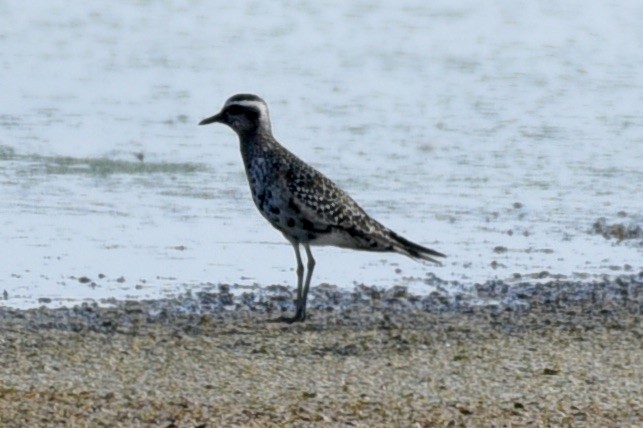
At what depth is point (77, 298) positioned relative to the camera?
1222cm

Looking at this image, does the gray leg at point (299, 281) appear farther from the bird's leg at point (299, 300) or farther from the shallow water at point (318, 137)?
the shallow water at point (318, 137)

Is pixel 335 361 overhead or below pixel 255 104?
below

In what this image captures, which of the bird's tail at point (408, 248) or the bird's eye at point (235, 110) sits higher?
the bird's eye at point (235, 110)

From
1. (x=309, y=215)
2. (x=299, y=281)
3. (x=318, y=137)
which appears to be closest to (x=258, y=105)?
(x=309, y=215)

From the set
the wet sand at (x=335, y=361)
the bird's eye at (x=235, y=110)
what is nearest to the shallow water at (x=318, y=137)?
the wet sand at (x=335, y=361)

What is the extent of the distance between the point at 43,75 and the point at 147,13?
25.1 feet

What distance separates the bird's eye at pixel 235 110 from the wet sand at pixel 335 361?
1.17 meters

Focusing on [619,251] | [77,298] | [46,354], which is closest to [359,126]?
[619,251]

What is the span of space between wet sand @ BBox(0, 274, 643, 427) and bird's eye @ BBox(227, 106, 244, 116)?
1.17m

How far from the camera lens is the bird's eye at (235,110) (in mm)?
12650

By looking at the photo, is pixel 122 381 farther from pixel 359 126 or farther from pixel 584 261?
pixel 359 126

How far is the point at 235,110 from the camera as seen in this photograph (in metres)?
12.7

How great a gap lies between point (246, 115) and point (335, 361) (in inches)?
108

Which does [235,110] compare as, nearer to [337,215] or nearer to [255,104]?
[255,104]
